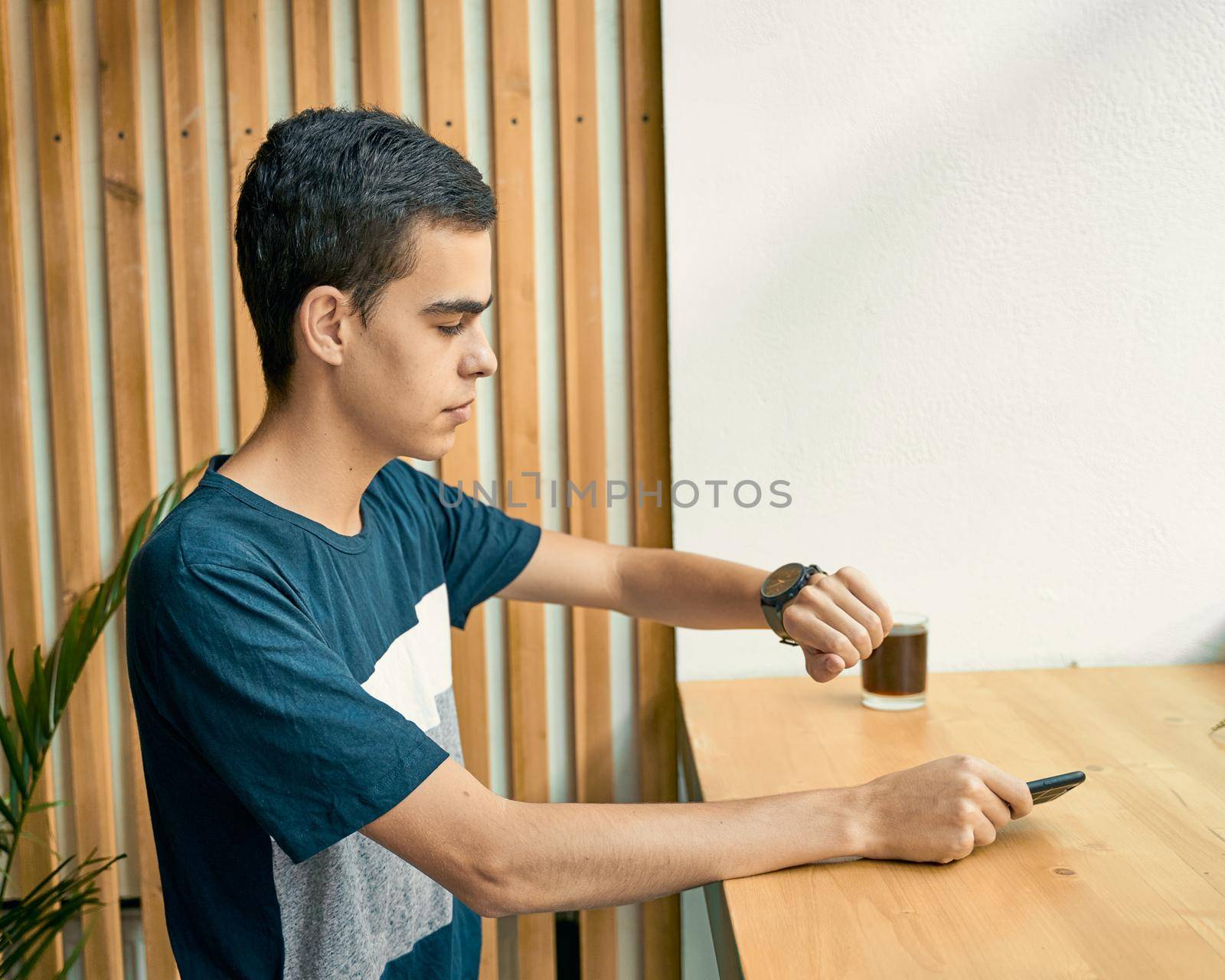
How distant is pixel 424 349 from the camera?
1.05 m

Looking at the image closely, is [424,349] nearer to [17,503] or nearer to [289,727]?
[289,727]

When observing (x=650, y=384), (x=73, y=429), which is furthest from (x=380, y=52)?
(x=73, y=429)

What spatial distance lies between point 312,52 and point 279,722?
1204 mm

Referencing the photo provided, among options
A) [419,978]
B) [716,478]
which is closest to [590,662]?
[716,478]

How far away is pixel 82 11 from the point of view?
1.68 m

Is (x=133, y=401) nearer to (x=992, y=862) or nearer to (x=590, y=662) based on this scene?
(x=590, y=662)

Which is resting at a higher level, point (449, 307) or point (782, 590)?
point (449, 307)

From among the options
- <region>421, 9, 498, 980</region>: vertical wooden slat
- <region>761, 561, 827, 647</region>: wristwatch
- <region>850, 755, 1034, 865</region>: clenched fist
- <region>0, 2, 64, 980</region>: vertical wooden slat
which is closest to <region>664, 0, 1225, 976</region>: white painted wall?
<region>421, 9, 498, 980</region>: vertical wooden slat

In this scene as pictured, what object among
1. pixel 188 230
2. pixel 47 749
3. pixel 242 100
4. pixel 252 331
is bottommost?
pixel 47 749

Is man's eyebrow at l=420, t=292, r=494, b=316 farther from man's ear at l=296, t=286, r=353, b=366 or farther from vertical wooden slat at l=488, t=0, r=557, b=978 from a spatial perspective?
vertical wooden slat at l=488, t=0, r=557, b=978

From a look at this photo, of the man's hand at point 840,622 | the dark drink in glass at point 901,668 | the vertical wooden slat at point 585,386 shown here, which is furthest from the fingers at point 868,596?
the vertical wooden slat at point 585,386

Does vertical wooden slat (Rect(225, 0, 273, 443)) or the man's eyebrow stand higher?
vertical wooden slat (Rect(225, 0, 273, 443))

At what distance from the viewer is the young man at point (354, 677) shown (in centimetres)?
86

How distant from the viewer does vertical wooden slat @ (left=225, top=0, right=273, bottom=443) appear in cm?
167
